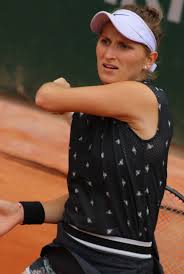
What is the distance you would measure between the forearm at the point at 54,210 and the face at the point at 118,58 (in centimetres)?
49

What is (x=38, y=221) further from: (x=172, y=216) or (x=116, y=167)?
(x=172, y=216)

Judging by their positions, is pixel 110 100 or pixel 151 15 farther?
pixel 151 15

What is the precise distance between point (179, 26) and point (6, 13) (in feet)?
5.98

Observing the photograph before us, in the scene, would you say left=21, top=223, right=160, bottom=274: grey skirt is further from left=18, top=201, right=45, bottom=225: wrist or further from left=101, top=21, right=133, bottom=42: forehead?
left=101, top=21, right=133, bottom=42: forehead

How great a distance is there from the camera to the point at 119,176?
199 cm

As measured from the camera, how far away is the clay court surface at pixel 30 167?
13.4 ft

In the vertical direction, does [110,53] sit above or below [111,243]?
above

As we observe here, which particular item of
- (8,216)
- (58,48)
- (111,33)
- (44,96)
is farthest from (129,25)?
(58,48)

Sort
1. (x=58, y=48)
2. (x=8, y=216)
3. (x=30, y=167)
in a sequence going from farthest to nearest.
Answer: (x=58, y=48)
(x=30, y=167)
(x=8, y=216)

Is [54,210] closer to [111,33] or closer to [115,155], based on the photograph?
[115,155]

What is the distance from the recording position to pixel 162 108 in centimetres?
205

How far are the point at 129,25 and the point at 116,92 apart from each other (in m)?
0.22

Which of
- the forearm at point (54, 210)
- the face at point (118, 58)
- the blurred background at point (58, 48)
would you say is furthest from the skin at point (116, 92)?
the blurred background at point (58, 48)

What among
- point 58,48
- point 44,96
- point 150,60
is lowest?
point 58,48
